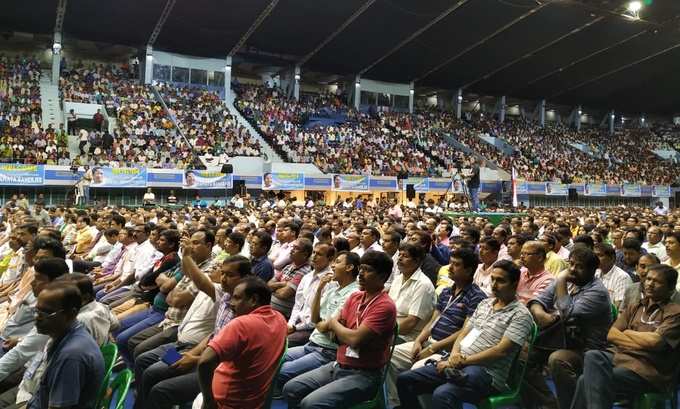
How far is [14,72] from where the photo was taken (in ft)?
82.2

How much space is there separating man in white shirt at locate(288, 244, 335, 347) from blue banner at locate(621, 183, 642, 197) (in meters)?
31.0

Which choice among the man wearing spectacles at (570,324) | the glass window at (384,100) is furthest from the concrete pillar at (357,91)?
the man wearing spectacles at (570,324)

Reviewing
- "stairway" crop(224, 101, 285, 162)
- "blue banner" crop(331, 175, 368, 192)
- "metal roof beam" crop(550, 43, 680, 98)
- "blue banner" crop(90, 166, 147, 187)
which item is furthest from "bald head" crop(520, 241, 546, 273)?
"metal roof beam" crop(550, 43, 680, 98)

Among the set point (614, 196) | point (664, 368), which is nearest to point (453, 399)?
point (664, 368)

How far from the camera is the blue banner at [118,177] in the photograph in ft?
59.3

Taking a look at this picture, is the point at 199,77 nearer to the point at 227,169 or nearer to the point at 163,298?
the point at 227,169

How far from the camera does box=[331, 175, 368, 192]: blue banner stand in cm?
2325

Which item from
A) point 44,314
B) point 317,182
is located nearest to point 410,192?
point 317,182

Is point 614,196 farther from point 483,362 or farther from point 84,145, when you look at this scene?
point 483,362

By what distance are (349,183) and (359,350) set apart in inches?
800

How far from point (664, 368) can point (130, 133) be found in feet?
73.5

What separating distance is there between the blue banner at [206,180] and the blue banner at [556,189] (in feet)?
55.4

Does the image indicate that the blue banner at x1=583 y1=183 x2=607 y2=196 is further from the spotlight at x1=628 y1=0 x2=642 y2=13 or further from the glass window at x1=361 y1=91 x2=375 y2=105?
the glass window at x1=361 y1=91 x2=375 y2=105

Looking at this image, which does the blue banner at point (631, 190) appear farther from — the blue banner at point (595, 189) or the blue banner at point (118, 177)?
the blue banner at point (118, 177)
